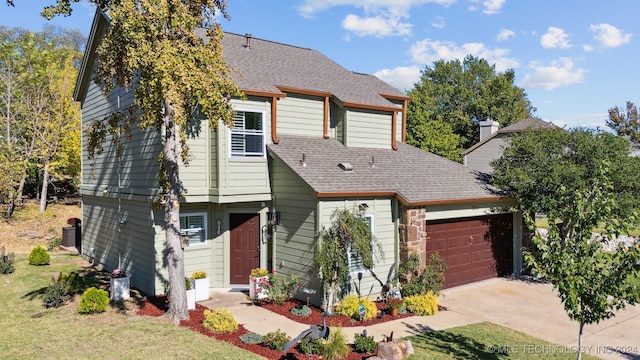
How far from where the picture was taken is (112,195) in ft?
48.0

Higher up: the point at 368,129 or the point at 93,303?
the point at 368,129

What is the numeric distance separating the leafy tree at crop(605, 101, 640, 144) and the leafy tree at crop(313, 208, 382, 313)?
50019 millimetres

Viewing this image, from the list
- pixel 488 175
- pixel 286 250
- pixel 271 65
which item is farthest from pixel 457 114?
pixel 286 250

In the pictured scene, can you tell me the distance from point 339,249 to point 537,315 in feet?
17.3

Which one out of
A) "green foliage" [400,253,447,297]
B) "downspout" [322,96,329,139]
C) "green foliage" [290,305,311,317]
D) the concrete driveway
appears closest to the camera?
the concrete driveway

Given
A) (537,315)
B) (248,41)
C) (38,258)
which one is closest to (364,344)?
(537,315)

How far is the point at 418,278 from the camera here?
11.7m

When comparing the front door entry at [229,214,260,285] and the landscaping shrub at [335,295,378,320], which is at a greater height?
the front door entry at [229,214,260,285]

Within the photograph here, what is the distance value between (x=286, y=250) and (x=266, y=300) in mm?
1431

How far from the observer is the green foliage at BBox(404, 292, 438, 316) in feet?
34.9

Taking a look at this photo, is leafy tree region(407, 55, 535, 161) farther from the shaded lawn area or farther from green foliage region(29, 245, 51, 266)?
the shaded lawn area

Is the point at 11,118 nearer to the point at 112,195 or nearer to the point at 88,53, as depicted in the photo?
the point at 88,53

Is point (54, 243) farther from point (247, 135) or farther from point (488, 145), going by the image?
point (488, 145)

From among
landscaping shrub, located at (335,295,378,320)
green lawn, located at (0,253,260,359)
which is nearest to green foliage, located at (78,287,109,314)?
green lawn, located at (0,253,260,359)
